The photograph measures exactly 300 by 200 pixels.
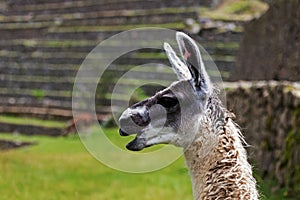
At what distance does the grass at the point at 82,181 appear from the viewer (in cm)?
814

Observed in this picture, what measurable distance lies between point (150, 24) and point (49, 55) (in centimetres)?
346

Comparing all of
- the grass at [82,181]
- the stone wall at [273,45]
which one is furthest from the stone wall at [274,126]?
the stone wall at [273,45]

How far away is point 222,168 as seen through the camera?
3.50 meters

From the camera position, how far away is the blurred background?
8.13m

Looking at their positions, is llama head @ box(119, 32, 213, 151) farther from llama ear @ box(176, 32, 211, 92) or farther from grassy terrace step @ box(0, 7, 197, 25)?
grassy terrace step @ box(0, 7, 197, 25)

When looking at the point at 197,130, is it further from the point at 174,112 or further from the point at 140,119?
the point at 140,119

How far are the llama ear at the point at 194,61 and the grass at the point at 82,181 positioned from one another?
3516mm

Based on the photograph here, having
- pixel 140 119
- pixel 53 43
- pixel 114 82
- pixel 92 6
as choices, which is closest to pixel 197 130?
pixel 140 119

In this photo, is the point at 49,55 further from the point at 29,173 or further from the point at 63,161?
the point at 29,173

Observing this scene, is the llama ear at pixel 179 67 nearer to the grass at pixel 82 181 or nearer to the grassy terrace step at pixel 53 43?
the grass at pixel 82 181

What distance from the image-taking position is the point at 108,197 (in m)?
8.09

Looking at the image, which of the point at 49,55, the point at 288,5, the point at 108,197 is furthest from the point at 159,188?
the point at 49,55

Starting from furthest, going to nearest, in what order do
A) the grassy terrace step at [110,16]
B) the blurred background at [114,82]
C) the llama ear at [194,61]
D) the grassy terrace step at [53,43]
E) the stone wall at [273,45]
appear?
the grassy terrace step at [53,43], the grassy terrace step at [110,16], the stone wall at [273,45], the blurred background at [114,82], the llama ear at [194,61]

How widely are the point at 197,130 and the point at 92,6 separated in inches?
869
